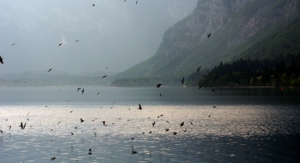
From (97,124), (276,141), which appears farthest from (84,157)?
(97,124)

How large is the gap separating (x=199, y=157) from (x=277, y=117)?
57715 millimetres

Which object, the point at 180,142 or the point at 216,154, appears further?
the point at 180,142

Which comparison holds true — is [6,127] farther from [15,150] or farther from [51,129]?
[15,150]

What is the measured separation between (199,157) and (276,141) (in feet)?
61.7

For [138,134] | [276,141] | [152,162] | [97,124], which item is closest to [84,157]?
[152,162]

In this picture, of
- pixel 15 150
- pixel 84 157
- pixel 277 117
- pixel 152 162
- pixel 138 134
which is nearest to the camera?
pixel 152 162

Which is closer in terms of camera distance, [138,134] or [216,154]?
[216,154]

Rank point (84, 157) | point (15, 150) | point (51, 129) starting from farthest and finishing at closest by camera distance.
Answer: point (51, 129), point (15, 150), point (84, 157)

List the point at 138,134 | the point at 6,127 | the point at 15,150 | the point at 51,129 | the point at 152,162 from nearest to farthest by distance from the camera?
1. the point at 152,162
2. the point at 15,150
3. the point at 138,134
4. the point at 51,129
5. the point at 6,127

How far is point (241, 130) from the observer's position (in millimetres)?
88750

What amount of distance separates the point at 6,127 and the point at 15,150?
35902 mm

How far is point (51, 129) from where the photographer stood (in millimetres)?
96688

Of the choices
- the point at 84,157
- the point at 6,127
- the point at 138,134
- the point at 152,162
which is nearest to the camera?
the point at 152,162

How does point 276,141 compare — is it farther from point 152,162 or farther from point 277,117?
point 277,117
